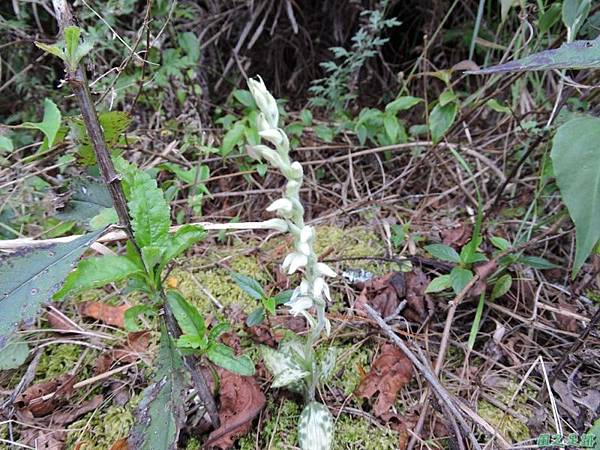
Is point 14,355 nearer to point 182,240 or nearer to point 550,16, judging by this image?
point 182,240

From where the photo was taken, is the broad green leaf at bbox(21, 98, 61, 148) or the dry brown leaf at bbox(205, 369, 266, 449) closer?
the dry brown leaf at bbox(205, 369, 266, 449)

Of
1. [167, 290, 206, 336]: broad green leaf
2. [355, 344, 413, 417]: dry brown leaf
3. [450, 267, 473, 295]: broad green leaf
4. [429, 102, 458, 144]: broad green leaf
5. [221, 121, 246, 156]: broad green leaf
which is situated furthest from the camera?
[221, 121, 246, 156]: broad green leaf

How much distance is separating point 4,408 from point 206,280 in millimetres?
685

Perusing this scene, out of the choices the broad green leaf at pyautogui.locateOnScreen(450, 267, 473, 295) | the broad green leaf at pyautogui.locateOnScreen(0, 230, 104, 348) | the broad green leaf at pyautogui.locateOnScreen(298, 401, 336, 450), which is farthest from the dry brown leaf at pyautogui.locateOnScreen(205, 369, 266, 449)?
the broad green leaf at pyautogui.locateOnScreen(450, 267, 473, 295)

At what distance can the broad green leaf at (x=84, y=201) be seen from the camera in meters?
1.07

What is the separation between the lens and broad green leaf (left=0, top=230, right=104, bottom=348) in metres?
0.76

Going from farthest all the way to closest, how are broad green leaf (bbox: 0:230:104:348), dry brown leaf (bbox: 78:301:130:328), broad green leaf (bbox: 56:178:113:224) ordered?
1. dry brown leaf (bbox: 78:301:130:328)
2. broad green leaf (bbox: 56:178:113:224)
3. broad green leaf (bbox: 0:230:104:348)

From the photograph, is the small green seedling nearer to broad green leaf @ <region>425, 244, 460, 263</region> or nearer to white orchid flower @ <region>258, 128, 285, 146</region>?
white orchid flower @ <region>258, 128, 285, 146</region>

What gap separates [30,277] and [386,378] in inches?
36.6

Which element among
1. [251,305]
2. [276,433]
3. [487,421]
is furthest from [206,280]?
[487,421]

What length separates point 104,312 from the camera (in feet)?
4.74

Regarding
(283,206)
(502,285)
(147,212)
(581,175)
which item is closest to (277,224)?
(283,206)

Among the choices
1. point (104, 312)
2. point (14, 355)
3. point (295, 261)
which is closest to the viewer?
point (295, 261)

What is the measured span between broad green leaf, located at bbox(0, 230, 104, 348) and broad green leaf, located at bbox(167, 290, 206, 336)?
0.24 m
